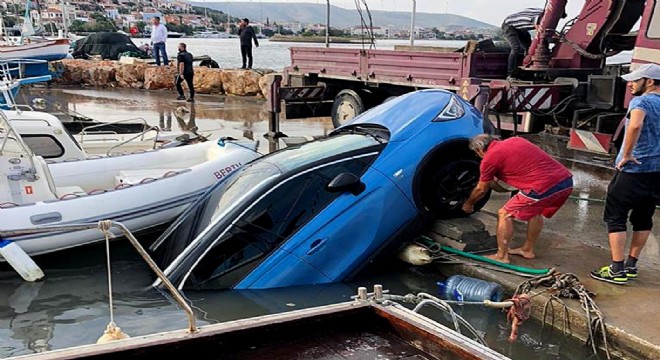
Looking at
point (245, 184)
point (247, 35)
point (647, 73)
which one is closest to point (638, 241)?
point (647, 73)

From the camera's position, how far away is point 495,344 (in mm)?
4719

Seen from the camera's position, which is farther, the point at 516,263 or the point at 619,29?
the point at 619,29

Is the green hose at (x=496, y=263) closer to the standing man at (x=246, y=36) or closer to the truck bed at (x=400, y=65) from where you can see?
the truck bed at (x=400, y=65)

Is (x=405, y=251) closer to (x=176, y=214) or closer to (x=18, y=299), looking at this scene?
(x=176, y=214)

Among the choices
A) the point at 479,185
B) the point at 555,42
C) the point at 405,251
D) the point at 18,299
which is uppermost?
the point at 555,42

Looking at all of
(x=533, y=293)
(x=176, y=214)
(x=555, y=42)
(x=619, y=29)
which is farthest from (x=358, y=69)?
(x=533, y=293)

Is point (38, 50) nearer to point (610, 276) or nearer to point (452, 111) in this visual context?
point (452, 111)

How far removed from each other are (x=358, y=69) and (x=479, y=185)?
6744 millimetres

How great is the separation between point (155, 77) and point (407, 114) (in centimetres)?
1882

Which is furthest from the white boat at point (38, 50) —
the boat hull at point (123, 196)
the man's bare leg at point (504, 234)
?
the man's bare leg at point (504, 234)

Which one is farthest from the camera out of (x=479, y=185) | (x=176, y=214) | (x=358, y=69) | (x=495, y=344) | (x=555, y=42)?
(x=358, y=69)

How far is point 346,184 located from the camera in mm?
5625

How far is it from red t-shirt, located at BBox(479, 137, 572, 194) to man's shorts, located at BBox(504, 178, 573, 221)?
0.16 feet

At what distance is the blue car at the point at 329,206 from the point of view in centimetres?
Answer: 560
